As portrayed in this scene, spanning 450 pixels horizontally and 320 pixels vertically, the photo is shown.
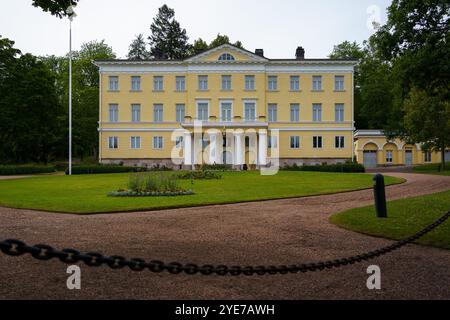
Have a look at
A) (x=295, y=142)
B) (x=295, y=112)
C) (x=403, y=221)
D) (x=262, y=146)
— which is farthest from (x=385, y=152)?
(x=403, y=221)

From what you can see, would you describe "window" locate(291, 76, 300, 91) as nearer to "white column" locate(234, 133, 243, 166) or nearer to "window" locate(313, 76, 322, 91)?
"window" locate(313, 76, 322, 91)

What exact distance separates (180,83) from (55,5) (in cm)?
4256

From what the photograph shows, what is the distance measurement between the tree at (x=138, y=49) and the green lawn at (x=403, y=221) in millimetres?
73741

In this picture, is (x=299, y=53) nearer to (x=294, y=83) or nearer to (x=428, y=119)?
(x=294, y=83)

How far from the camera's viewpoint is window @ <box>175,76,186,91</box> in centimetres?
5081

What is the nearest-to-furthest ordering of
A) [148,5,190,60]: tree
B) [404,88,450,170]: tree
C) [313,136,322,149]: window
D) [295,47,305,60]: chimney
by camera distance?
[404,88,450,170]: tree < [313,136,322,149]: window < [295,47,305,60]: chimney < [148,5,190,60]: tree

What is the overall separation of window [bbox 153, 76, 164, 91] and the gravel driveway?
→ 39326 mm

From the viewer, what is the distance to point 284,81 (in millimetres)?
50844

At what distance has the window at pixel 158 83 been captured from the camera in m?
51.0

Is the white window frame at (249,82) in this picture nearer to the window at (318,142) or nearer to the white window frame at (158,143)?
the window at (318,142)

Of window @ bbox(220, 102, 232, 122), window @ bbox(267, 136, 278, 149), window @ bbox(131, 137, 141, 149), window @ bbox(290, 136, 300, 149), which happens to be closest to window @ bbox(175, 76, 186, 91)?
window @ bbox(220, 102, 232, 122)

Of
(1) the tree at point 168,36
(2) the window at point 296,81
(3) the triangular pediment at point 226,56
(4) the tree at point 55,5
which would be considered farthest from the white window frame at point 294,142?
(4) the tree at point 55,5
